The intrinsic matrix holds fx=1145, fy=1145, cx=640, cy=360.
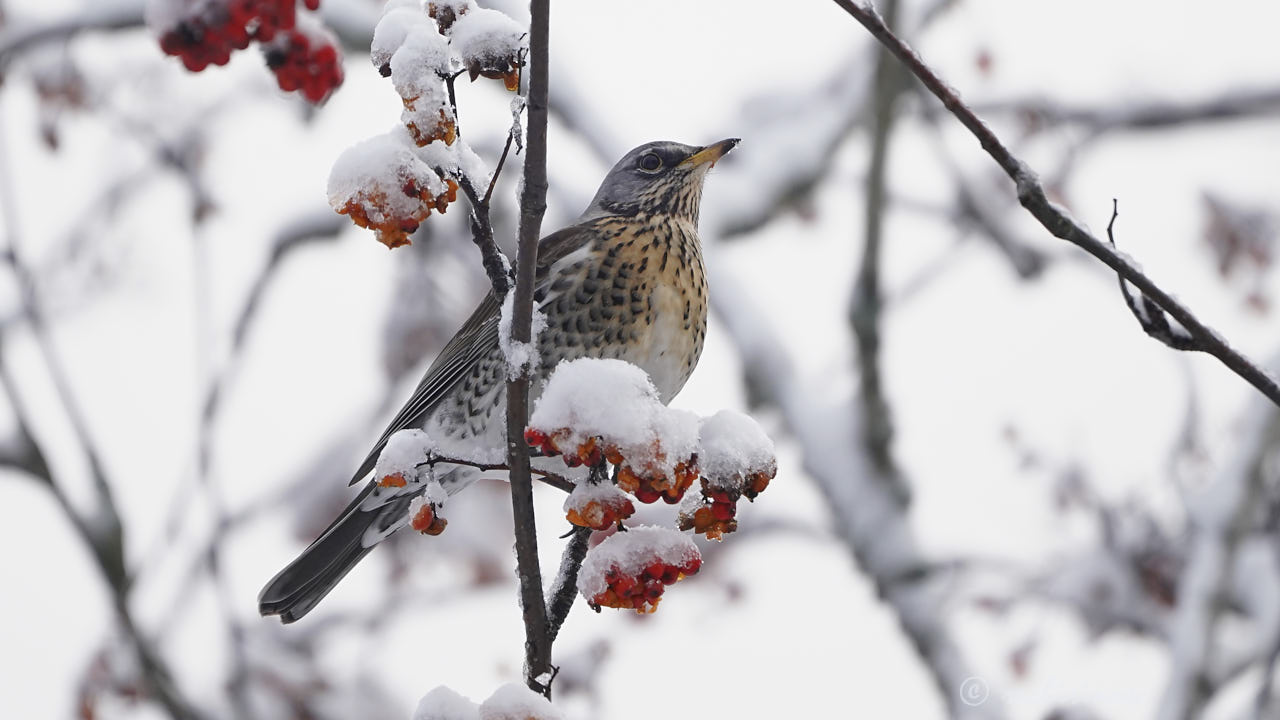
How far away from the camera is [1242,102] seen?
630cm

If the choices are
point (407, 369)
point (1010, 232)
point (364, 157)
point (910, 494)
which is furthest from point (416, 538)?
point (364, 157)

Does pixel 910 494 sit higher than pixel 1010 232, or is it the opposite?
pixel 1010 232

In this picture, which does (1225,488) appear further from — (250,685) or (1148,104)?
(250,685)

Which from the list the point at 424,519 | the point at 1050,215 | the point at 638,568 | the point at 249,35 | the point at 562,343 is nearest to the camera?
the point at 1050,215

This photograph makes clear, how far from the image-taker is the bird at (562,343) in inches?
108

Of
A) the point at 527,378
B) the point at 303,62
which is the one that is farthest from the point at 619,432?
the point at 303,62

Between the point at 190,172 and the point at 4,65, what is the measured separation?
83cm

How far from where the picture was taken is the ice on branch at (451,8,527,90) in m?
1.33

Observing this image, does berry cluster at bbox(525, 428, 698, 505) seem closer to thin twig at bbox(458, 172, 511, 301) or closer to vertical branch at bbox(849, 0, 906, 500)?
thin twig at bbox(458, 172, 511, 301)

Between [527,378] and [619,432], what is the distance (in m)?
0.13

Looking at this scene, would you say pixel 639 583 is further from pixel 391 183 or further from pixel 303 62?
pixel 303 62

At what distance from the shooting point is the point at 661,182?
3357 millimetres

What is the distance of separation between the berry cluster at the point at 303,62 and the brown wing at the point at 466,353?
1.44 metres

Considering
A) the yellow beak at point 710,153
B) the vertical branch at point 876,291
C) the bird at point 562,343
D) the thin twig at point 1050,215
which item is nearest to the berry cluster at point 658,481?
the thin twig at point 1050,215
